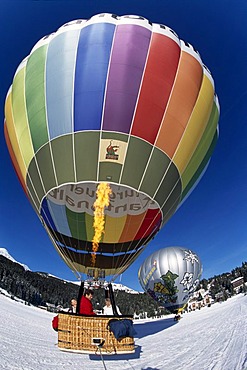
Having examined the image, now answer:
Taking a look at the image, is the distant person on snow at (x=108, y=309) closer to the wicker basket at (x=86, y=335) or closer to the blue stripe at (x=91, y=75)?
the wicker basket at (x=86, y=335)

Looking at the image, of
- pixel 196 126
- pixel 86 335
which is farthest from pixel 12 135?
pixel 86 335

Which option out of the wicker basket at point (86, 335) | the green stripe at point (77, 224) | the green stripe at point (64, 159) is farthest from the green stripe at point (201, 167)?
the wicker basket at point (86, 335)

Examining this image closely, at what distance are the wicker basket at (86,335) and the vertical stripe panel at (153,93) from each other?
2551mm

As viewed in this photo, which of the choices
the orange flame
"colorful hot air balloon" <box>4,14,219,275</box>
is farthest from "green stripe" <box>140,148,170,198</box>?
the orange flame

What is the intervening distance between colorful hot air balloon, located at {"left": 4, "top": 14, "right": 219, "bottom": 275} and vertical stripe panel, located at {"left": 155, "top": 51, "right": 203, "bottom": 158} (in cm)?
2

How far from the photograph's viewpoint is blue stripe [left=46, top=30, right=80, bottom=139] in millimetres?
4586

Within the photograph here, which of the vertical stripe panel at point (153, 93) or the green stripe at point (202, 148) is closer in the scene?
the vertical stripe panel at point (153, 93)

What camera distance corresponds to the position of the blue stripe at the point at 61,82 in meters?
4.59

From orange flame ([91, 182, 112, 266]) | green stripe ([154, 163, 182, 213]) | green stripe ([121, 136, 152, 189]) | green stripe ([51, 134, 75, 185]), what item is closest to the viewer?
green stripe ([51, 134, 75, 185])

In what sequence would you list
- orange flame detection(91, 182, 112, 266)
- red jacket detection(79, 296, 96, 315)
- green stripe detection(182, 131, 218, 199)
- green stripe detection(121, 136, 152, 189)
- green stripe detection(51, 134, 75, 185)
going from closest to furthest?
1. red jacket detection(79, 296, 96, 315)
2. green stripe detection(51, 134, 75, 185)
3. green stripe detection(121, 136, 152, 189)
4. orange flame detection(91, 182, 112, 266)
5. green stripe detection(182, 131, 218, 199)

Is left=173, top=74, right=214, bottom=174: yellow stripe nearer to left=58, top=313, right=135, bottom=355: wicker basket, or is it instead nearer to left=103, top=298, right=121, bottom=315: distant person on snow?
left=103, top=298, right=121, bottom=315: distant person on snow

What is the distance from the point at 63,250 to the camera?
5.45 metres

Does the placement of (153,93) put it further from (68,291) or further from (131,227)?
(68,291)

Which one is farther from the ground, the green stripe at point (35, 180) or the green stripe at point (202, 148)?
the green stripe at point (202, 148)
